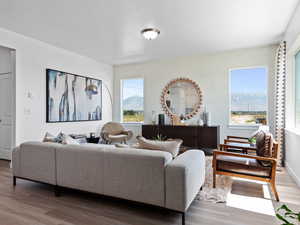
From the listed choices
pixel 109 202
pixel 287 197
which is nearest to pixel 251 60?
pixel 287 197

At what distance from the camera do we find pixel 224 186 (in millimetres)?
2826

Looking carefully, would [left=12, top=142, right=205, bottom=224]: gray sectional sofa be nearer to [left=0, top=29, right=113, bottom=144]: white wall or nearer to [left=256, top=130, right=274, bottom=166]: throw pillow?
[left=256, top=130, right=274, bottom=166]: throw pillow

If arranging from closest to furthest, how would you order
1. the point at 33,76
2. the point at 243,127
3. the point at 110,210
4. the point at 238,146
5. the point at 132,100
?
the point at 110,210 < the point at 238,146 < the point at 33,76 < the point at 243,127 < the point at 132,100

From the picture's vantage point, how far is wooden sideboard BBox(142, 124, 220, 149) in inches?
185

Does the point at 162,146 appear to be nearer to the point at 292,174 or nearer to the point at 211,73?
the point at 292,174

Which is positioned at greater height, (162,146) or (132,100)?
(132,100)

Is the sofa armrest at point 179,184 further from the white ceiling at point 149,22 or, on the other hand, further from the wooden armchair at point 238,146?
the white ceiling at point 149,22

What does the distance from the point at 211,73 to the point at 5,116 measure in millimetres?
5270

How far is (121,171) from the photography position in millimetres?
2109

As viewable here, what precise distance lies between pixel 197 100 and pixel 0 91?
4964mm

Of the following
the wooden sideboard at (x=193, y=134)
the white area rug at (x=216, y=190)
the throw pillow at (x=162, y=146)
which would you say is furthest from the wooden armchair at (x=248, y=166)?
the wooden sideboard at (x=193, y=134)

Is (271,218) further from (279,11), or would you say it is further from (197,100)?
(197,100)

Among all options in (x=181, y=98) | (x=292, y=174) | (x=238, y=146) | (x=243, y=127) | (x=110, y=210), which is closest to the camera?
(x=110, y=210)

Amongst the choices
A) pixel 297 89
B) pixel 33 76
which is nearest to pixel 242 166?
pixel 297 89
